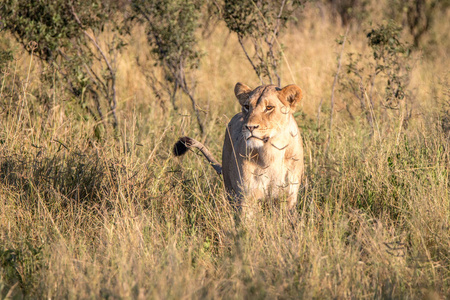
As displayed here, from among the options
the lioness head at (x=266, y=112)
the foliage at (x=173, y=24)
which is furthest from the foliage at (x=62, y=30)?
the lioness head at (x=266, y=112)

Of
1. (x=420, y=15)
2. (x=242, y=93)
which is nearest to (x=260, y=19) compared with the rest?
(x=242, y=93)

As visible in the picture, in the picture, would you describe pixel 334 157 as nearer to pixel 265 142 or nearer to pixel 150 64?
pixel 265 142

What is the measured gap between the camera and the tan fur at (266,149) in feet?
10.5

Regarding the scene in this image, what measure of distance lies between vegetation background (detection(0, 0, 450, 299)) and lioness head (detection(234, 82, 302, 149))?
560mm

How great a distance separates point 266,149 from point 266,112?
264 millimetres

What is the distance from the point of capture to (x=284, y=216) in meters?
3.54

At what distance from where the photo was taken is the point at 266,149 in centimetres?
335

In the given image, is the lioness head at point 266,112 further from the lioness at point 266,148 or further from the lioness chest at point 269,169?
the lioness chest at point 269,169

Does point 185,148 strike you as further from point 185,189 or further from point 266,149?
point 266,149

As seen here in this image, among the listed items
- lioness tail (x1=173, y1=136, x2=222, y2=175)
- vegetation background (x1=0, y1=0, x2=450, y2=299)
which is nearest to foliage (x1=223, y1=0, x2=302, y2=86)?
vegetation background (x1=0, y1=0, x2=450, y2=299)

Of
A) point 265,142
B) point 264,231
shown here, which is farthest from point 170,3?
point 264,231

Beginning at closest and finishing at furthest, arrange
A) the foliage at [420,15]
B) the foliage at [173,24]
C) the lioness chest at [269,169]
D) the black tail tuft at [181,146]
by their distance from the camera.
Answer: the lioness chest at [269,169]
the black tail tuft at [181,146]
the foliage at [173,24]
the foliage at [420,15]

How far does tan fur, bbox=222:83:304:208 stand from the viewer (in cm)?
319

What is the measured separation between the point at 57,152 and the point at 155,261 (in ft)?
6.35
